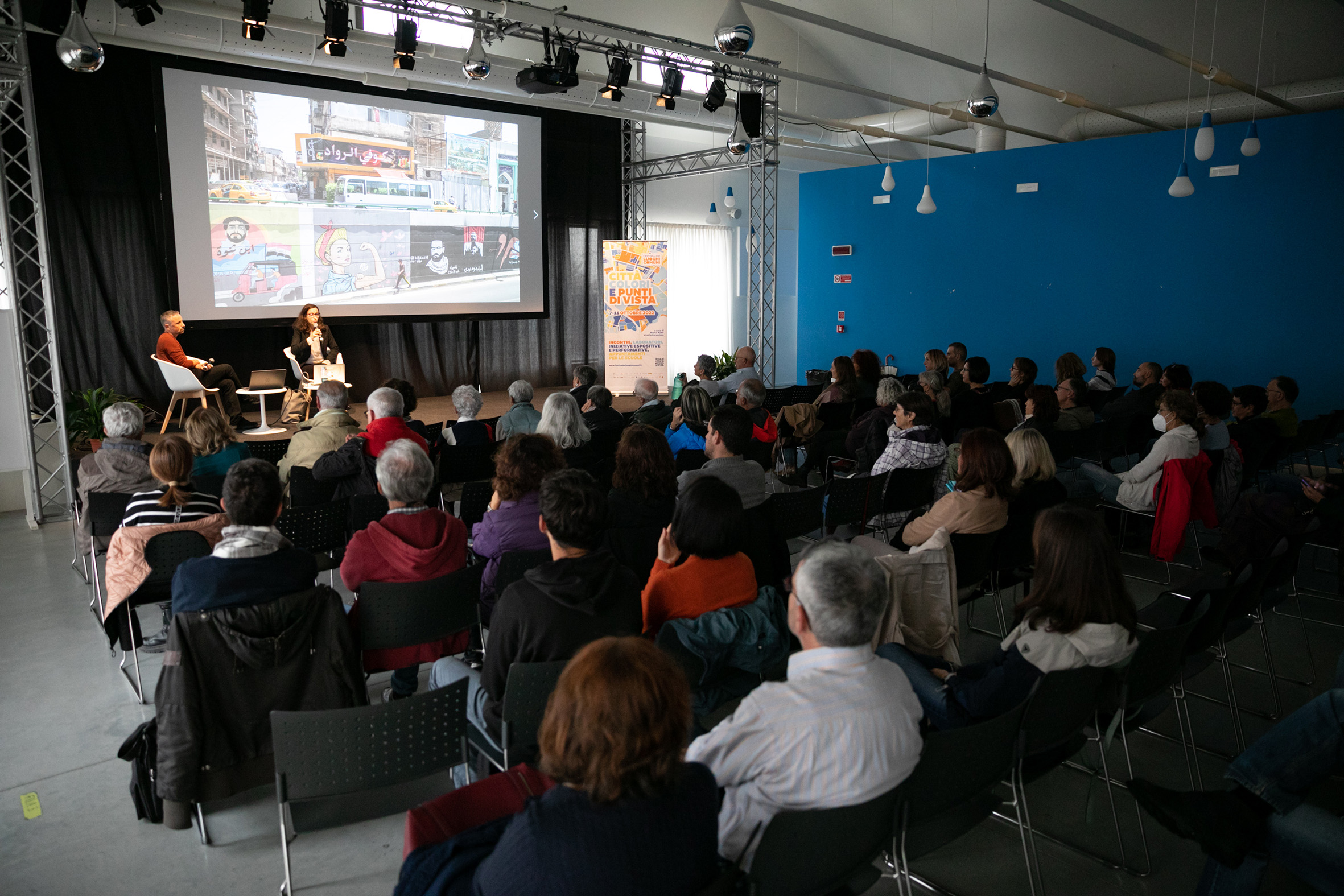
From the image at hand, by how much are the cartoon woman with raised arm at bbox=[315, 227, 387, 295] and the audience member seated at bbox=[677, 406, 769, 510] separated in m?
7.41

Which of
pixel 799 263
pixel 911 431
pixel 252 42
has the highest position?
pixel 252 42

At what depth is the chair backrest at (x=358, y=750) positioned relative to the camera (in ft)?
6.66

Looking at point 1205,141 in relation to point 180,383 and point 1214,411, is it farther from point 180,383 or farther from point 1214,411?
point 180,383

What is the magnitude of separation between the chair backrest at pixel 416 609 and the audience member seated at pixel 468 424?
2439 mm

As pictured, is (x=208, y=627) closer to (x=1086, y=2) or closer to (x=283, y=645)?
(x=283, y=645)

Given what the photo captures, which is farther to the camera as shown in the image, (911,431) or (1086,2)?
(1086,2)

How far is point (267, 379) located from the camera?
9.31 meters

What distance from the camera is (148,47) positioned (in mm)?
8070

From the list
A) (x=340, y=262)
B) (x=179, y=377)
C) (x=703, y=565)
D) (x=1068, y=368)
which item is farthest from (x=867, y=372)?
(x=179, y=377)

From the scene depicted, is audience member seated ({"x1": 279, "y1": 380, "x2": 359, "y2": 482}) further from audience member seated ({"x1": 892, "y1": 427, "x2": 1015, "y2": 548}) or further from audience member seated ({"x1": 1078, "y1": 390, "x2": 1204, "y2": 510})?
audience member seated ({"x1": 1078, "y1": 390, "x2": 1204, "y2": 510})

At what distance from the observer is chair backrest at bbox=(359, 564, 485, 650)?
9.36 ft

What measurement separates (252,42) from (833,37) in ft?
29.4

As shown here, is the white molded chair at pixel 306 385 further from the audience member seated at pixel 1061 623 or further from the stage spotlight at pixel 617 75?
the audience member seated at pixel 1061 623

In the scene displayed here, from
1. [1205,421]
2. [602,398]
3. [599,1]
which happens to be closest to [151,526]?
[602,398]
